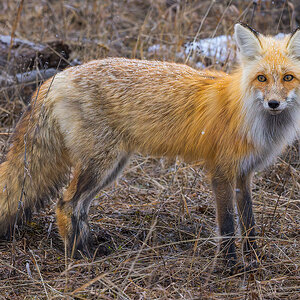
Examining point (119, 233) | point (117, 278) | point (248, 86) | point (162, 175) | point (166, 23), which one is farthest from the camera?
point (166, 23)

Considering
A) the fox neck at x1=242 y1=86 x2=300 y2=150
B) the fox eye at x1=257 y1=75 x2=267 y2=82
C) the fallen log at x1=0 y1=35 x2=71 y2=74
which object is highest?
the fox eye at x1=257 y1=75 x2=267 y2=82

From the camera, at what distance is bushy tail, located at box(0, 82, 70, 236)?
11.0 ft

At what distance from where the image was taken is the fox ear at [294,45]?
2955 mm

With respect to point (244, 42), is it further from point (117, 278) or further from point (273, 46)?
point (117, 278)

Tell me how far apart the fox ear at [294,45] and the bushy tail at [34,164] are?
77.8 inches

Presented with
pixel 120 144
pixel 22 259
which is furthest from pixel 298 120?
pixel 22 259

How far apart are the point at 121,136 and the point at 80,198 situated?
637 mm

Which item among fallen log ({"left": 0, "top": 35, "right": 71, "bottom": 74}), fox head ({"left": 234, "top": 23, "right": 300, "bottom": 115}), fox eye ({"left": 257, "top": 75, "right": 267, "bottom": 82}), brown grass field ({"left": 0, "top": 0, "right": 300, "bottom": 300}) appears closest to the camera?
brown grass field ({"left": 0, "top": 0, "right": 300, "bottom": 300})

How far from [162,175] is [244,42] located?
2.12 m

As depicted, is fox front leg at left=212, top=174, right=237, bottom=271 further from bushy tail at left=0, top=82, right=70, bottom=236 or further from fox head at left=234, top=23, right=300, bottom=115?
bushy tail at left=0, top=82, right=70, bottom=236

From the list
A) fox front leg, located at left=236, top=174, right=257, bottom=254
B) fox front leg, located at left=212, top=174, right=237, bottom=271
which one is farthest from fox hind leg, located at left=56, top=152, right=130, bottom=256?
fox front leg, located at left=236, top=174, right=257, bottom=254

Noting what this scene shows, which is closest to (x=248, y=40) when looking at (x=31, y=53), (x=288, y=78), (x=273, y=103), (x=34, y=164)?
(x=288, y=78)

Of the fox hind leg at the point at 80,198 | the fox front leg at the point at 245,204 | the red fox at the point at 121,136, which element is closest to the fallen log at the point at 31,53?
the red fox at the point at 121,136

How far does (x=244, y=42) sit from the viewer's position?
3.09m
